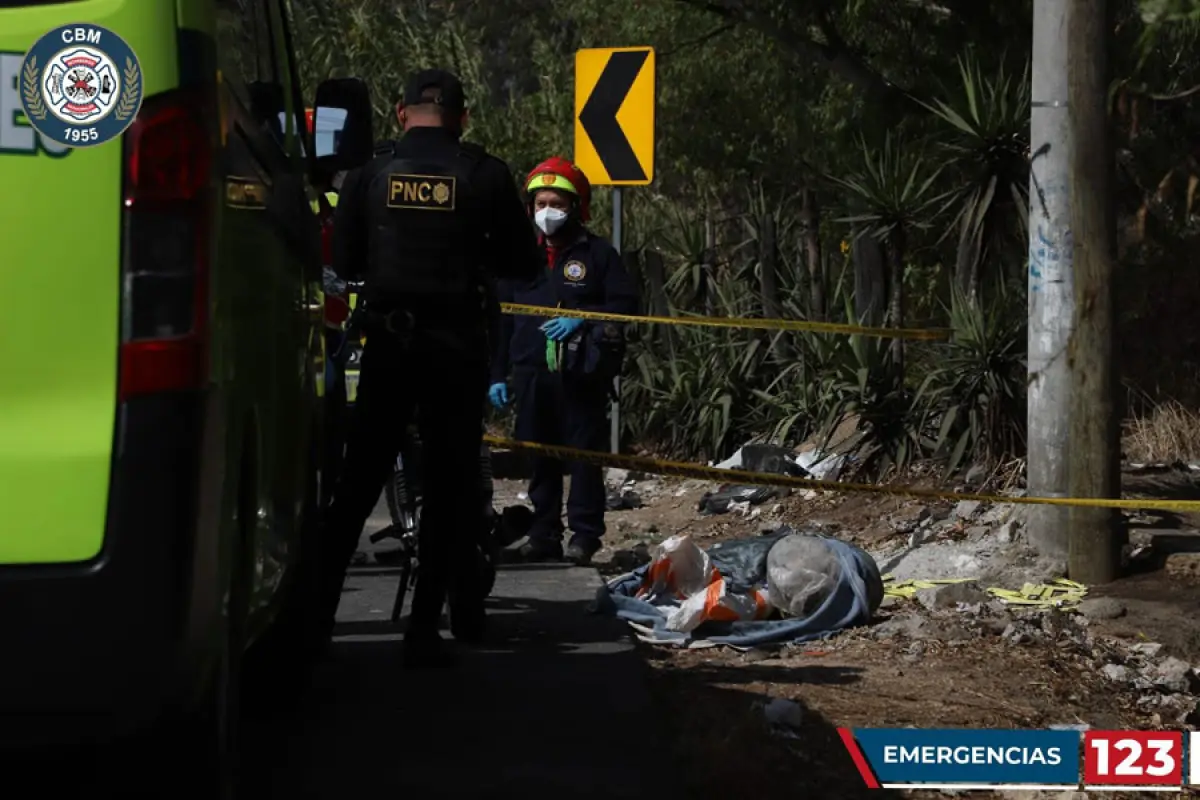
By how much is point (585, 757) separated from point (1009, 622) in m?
2.99

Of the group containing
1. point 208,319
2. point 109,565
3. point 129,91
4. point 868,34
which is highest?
point 868,34

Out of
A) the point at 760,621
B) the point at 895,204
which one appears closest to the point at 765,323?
the point at 895,204

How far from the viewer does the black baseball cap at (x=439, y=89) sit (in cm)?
682

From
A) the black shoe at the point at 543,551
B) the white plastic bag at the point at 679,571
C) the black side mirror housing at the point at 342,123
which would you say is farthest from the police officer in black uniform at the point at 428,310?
the black shoe at the point at 543,551

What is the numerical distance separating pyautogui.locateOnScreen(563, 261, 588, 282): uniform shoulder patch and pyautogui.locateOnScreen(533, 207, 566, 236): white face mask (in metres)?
0.20

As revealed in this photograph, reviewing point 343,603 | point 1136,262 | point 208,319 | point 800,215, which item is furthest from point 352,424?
point 1136,262

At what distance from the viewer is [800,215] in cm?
1636

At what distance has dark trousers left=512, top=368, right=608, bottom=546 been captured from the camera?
9.93 metres

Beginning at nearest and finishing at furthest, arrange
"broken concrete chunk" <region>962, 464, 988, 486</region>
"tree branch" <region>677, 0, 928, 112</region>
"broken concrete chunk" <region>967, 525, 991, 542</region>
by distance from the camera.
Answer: "broken concrete chunk" <region>967, 525, 991, 542</region>, "broken concrete chunk" <region>962, 464, 988, 486</region>, "tree branch" <region>677, 0, 928, 112</region>

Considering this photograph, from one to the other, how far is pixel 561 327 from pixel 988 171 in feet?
9.76

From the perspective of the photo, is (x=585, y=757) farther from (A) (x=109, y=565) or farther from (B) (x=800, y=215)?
(B) (x=800, y=215)

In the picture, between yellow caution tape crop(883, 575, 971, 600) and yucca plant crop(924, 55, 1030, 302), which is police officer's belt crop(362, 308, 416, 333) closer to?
yellow caution tape crop(883, 575, 971, 600)

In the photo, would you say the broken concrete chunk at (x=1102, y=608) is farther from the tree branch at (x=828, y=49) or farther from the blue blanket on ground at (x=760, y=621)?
the tree branch at (x=828, y=49)

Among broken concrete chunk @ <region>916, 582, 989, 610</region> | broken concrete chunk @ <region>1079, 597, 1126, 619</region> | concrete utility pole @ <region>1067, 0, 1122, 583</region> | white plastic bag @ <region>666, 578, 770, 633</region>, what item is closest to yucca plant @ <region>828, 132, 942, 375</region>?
concrete utility pole @ <region>1067, 0, 1122, 583</region>
